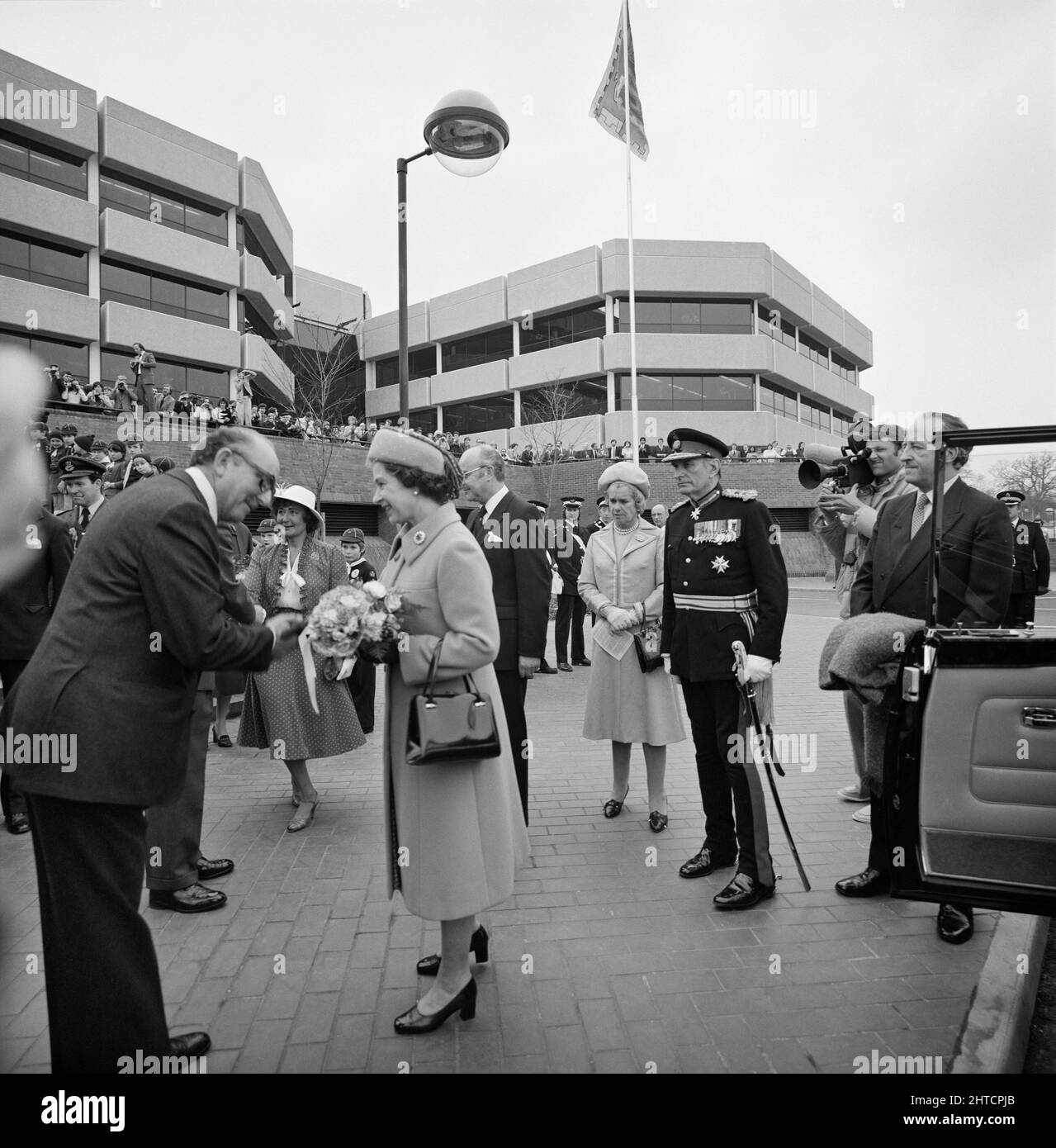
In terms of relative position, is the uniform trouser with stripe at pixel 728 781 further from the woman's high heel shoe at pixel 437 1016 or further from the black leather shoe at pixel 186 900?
the black leather shoe at pixel 186 900

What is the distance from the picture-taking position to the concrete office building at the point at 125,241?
88.8 feet

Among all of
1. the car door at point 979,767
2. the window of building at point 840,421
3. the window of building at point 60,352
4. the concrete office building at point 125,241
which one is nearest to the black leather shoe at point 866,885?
the car door at point 979,767

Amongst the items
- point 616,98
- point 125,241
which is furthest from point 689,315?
point 125,241

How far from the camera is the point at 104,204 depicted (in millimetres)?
29656

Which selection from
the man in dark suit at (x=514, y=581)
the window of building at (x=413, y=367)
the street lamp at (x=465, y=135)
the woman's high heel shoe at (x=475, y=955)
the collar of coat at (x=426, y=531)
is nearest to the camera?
the collar of coat at (x=426, y=531)

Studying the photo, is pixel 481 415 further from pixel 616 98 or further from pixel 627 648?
pixel 627 648

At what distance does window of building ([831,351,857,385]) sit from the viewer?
5050 cm

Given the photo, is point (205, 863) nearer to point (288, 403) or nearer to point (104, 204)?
point (104, 204)

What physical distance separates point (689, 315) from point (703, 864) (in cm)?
4041

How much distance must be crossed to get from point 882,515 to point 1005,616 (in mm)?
1169

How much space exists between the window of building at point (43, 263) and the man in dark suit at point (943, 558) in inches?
1281

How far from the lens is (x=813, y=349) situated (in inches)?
1879

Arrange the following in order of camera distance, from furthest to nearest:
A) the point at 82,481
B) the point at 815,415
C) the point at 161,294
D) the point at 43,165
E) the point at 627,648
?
the point at 815,415, the point at 161,294, the point at 43,165, the point at 82,481, the point at 627,648
